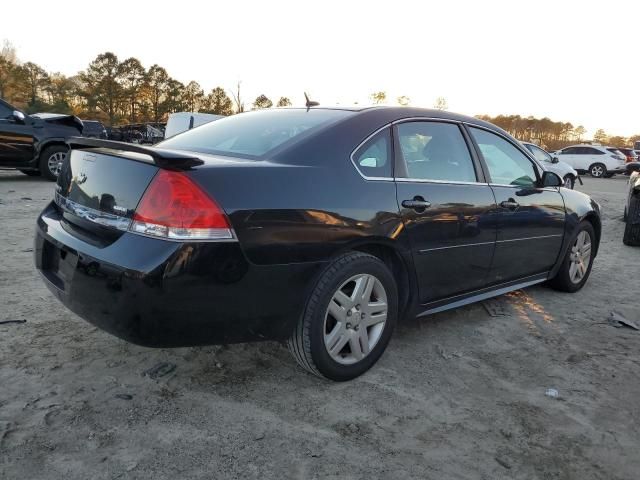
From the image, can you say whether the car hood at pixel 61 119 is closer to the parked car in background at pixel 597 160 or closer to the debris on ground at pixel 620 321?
the debris on ground at pixel 620 321

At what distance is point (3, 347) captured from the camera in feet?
9.73

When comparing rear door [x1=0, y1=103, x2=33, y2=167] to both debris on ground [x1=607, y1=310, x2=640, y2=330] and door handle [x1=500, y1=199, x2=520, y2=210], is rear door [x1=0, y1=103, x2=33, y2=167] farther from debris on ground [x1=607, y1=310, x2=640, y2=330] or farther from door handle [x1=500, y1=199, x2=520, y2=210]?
debris on ground [x1=607, y1=310, x2=640, y2=330]

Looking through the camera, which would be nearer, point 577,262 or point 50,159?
point 577,262

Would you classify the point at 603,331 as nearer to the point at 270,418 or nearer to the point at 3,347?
the point at 270,418

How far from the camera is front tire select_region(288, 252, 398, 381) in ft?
8.44

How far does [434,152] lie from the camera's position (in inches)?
131

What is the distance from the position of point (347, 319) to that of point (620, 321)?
2532 millimetres

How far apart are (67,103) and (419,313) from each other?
66447 millimetres

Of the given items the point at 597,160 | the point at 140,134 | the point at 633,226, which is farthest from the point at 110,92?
the point at 633,226

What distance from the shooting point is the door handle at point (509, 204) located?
364 cm

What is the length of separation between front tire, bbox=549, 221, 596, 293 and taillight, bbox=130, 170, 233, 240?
349 cm

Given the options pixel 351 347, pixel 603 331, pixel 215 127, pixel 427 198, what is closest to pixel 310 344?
pixel 351 347

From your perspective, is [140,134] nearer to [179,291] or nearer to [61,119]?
[61,119]

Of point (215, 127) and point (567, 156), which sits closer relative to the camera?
point (215, 127)
